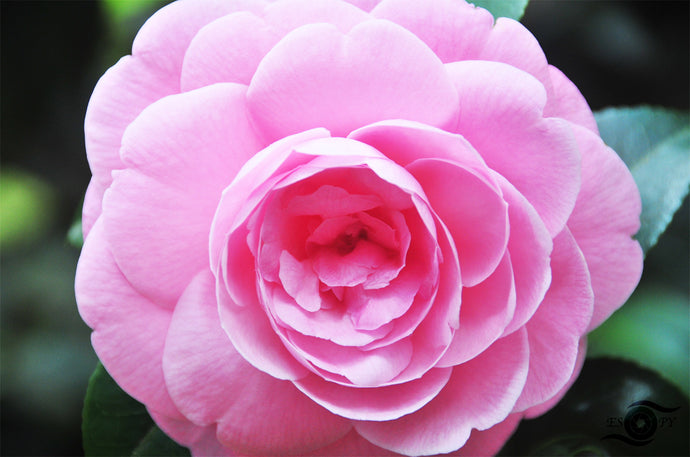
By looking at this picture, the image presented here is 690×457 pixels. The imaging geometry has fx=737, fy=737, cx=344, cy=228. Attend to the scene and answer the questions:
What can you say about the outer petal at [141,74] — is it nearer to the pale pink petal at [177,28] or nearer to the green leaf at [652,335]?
the pale pink petal at [177,28]

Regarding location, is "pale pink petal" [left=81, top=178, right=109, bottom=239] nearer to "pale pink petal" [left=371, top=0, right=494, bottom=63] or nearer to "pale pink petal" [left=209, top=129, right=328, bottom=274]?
"pale pink petal" [left=209, top=129, right=328, bottom=274]

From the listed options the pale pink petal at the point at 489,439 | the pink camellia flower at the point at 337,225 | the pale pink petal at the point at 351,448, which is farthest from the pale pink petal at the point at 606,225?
the pale pink petal at the point at 351,448

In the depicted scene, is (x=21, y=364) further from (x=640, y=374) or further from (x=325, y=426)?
(x=640, y=374)

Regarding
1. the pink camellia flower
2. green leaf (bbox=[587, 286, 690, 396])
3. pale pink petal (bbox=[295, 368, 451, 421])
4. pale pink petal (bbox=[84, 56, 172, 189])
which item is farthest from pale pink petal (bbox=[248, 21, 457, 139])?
green leaf (bbox=[587, 286, 690, 396])

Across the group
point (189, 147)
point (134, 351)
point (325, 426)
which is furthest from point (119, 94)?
point (325, 426)

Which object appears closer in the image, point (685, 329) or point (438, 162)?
point (438, 162)
